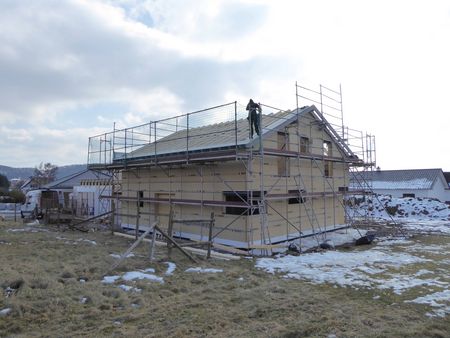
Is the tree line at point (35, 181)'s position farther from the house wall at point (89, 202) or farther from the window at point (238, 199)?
the window at point (238, 199)

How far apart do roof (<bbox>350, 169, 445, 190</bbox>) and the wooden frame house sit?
1992cm

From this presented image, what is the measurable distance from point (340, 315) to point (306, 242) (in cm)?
864

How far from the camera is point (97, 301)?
6.46m

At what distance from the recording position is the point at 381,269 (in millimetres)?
9781

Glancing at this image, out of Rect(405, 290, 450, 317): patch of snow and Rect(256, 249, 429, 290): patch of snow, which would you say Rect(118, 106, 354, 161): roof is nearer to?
Rect(256, 249, 429, 290): patch of snow

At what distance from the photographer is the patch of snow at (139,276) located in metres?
8.09

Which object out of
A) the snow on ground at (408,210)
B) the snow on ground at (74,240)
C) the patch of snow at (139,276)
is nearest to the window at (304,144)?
the snow on ground at (74,240)

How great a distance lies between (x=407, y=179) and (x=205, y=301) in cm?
3666

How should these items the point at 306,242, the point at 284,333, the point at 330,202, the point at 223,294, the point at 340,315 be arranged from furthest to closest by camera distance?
1. the point at 330,202
2. the point at 306,242
3. the point at 223,294
4. the point at 340,315
5. the point at 284,333

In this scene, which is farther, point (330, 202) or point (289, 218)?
point (330, 202)

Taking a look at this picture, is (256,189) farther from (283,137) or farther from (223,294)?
(223,294)

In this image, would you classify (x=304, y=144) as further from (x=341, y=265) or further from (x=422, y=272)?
(x=422, y=272)

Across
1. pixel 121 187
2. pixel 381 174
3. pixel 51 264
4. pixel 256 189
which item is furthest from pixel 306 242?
pixel 381 174

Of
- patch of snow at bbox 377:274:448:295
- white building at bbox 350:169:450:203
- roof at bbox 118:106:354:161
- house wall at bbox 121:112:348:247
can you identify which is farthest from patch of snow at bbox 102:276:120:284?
white building at bbox 350:169:450:203
